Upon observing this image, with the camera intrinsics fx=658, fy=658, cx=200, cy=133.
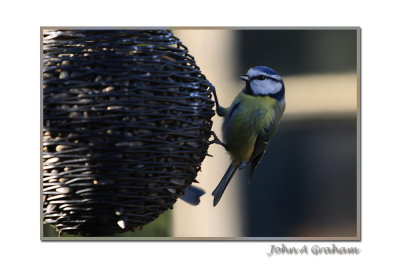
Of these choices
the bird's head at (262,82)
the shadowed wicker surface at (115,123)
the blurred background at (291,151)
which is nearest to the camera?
the shadowed wicker surface at (115,123)

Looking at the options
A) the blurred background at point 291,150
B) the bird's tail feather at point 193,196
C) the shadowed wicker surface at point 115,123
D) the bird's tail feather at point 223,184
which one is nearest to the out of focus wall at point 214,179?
the blurred background at point 291,150

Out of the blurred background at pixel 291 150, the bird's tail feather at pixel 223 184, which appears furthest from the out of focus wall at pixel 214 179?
the bird's tail feather at pixel 223 184

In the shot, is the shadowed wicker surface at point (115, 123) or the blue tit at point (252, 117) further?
the blue tit at point (252, 117)

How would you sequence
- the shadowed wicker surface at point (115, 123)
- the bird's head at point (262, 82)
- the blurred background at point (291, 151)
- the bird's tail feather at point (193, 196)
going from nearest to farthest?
the shadowed wicker surface at point (115, 123) < the bird's tail feather at point (193, 196) < the bird's head at point (262, 82) < the blurred background at point (291, 151)

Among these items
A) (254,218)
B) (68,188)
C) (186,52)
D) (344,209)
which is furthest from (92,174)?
(254,218)

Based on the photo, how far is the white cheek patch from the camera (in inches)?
71.7

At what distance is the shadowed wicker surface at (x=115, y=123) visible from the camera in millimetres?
1314

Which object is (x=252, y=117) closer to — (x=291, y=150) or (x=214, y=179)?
(x=214, y=179)

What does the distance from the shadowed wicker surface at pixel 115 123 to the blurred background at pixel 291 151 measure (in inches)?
42.8

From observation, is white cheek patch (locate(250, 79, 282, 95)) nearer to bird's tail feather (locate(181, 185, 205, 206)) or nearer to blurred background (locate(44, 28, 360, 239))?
bird's tail feather (locate(181, 185, 205, 206))

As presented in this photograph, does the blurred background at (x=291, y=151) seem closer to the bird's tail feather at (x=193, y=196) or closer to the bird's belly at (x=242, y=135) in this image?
the bird's belly at (x=242, y=135)

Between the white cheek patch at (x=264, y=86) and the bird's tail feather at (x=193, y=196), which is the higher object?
the white cheek patch at (x=264, y=86)

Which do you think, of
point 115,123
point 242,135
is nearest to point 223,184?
point 242,135

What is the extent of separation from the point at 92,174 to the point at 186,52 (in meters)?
0.34
